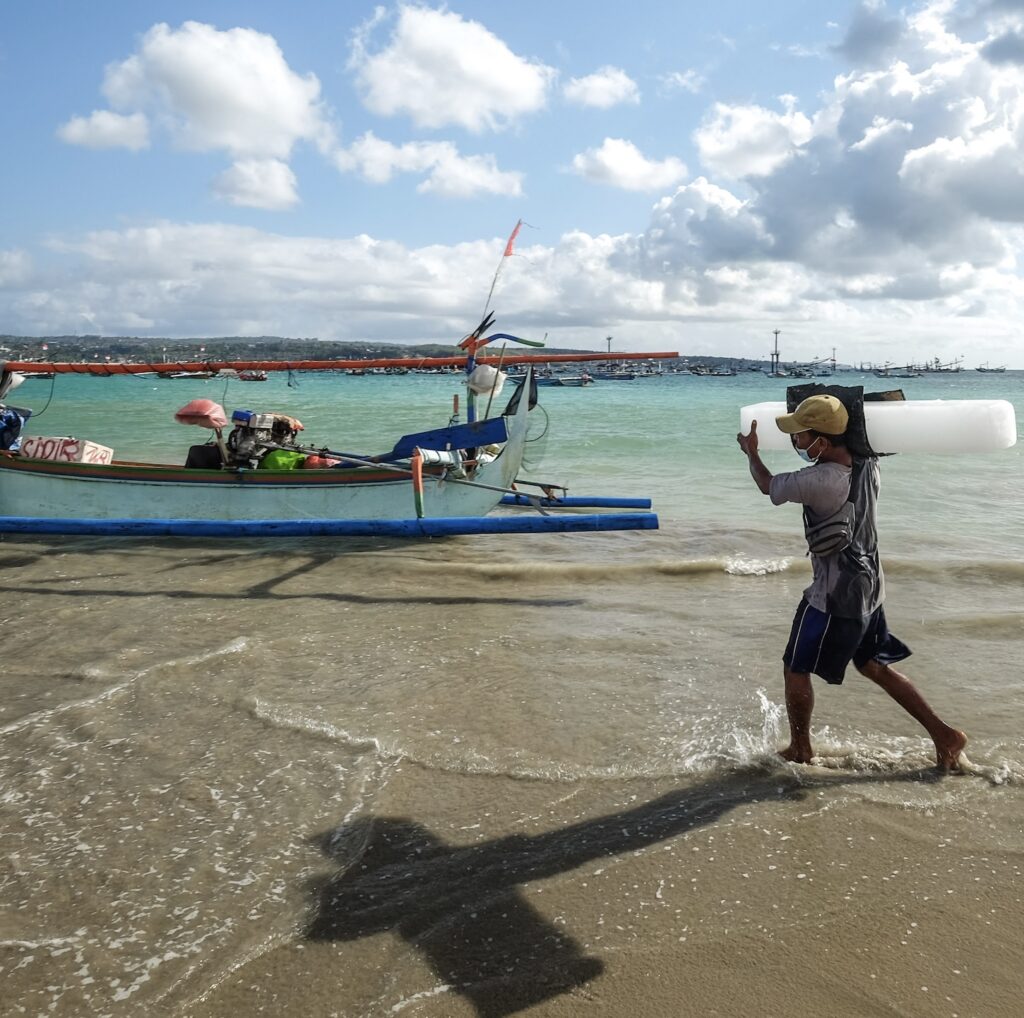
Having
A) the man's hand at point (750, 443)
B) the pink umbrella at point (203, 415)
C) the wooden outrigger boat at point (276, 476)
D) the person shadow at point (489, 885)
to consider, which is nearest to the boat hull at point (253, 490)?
the wooden outrigger boat at point (276, 476)

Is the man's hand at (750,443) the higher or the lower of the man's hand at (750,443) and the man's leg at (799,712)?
the higher

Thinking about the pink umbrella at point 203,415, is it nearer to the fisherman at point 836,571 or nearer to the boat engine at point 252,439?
the boat engine at point 252,439

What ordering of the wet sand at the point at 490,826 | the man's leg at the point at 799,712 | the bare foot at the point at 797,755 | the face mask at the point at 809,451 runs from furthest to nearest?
the bare foot at the point at 797,755, the man's leg at the point at 799,712, the face mask at the point at 809,451, the wet sand at the point at 490,826

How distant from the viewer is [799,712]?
154 inches

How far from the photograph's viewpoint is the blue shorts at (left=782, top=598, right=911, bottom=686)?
3697mm

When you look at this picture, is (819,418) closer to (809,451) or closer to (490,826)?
(809,451)

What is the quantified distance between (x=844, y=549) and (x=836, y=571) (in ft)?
0.34

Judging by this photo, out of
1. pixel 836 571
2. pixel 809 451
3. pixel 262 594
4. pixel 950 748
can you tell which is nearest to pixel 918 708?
pixel 950 748

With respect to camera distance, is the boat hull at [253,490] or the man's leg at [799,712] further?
the boat hull at [253,490]

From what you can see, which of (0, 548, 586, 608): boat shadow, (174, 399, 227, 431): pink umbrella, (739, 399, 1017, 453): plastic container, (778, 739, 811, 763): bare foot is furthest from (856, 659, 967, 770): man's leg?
(174, 399, 227, 431): pink umbrella

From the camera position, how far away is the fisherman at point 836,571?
12.0 feet

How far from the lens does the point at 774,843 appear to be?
11.0ft

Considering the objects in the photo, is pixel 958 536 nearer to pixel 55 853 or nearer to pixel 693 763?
pixel 693 763

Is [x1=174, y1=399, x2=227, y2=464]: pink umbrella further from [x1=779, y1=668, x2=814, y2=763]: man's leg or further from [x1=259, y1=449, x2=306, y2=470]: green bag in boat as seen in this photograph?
[x1=779, y1=668, x2=814, y2=763]: man's leg
